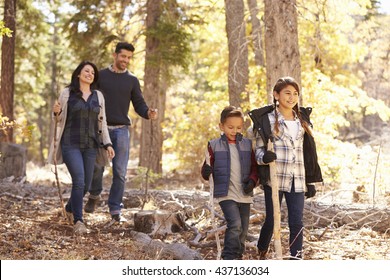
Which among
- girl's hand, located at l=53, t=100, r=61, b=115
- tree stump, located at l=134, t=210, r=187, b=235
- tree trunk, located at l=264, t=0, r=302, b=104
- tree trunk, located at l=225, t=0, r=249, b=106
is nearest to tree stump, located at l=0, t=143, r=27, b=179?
tree trunk, located at l=225, t=0, r=249, b=106

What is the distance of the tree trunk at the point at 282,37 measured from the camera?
23.4 ft

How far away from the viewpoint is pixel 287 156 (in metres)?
5.29

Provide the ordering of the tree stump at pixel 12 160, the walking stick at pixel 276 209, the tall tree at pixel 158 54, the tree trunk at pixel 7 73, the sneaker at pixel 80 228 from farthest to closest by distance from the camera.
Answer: the tree trunk at pixel 7 73 → the tall tree at pixel 158 54 → the tree stump at pixel 12 160 → the sneaker at pixel 80 228 → the walking stick at pixel 276 209

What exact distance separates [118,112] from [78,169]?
1.16 metres

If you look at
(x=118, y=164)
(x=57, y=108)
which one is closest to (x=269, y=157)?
(x=57, y=108)

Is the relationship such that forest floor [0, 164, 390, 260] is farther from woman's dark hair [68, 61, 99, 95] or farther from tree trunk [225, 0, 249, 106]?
tree trunk [225, 0, 249, 106]

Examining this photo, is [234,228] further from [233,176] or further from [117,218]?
[117,218]

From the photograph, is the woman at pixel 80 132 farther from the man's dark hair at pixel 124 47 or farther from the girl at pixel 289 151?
the girl at pixel 289 151

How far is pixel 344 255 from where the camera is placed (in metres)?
5.75

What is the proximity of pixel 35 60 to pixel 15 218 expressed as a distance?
1355 centimetres

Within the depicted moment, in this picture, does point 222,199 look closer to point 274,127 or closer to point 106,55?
point 274,127

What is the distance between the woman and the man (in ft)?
1.28

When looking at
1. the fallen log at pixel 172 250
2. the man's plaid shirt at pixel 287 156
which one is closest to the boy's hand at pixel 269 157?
the man's plaid shirt at pixel 287 156

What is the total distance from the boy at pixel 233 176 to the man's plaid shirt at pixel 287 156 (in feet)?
0.58
